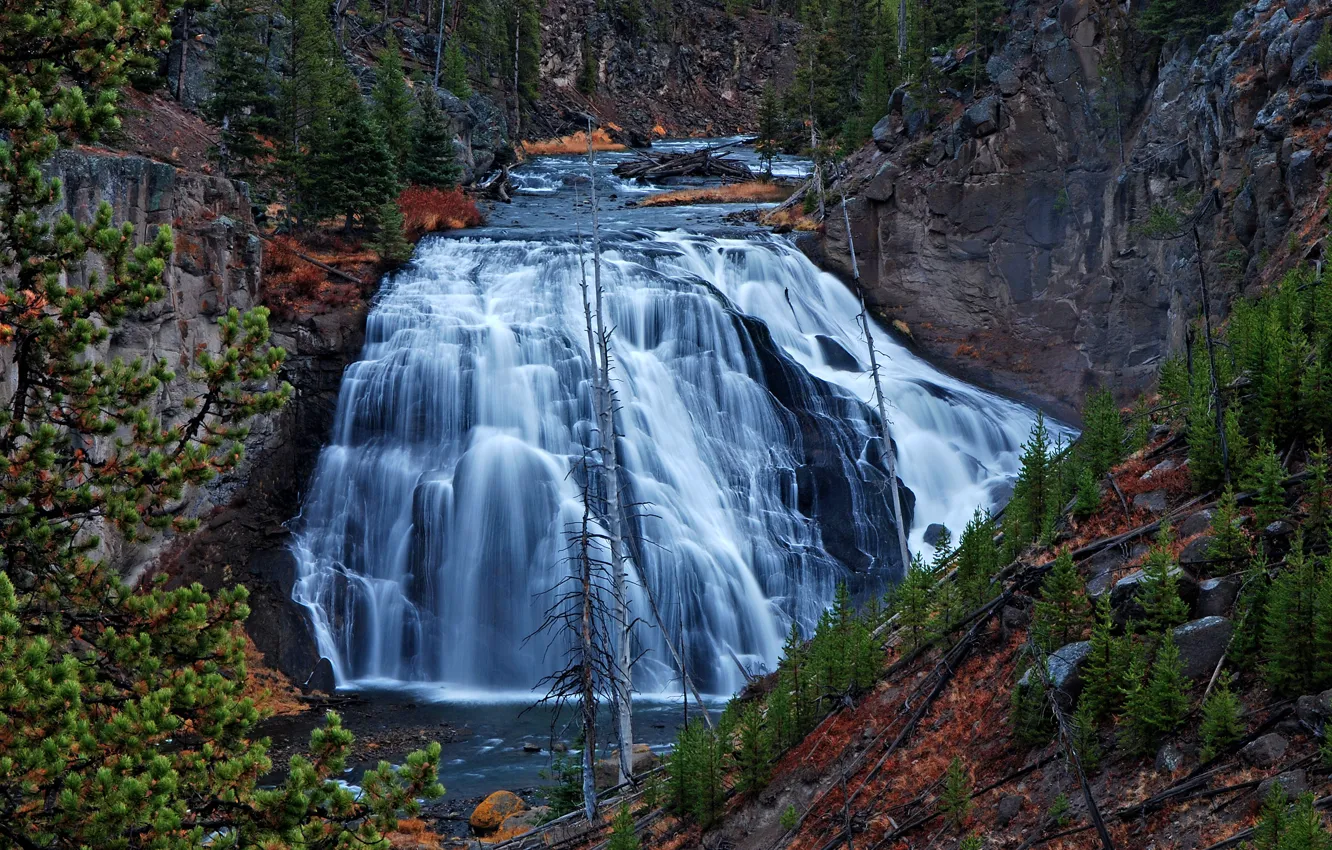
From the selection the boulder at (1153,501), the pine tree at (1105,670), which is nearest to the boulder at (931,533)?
the boulder at (1153,501)

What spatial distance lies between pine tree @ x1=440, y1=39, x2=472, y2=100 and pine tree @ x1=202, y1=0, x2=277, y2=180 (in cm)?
1495

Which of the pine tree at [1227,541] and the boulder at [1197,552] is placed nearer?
the pine tree at [1227,541]

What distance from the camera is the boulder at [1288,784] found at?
638 centimetres

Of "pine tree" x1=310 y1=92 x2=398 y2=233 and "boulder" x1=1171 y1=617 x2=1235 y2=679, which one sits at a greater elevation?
"pine tree" x1=310 y1=92 x2=398 y2=233

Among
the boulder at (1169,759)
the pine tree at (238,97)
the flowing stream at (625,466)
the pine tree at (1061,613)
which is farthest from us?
the pine tree at (238,97)

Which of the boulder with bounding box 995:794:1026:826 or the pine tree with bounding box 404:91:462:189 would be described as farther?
the pine tree with bounding box 404:91:462:189

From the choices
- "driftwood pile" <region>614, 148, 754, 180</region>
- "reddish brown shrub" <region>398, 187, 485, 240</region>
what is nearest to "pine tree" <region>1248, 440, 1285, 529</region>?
"reddish brown shrub" <region>398, 187, 485, 240</region>

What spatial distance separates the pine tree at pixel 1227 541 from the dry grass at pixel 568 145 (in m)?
55.2

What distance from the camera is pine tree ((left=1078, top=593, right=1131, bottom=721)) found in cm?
777

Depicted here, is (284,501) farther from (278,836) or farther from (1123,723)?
(1123,723)

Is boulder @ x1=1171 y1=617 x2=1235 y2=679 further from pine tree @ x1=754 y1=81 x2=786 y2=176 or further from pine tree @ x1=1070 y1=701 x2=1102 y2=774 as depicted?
pine tree @ x1=754 y1=81 x2=786 y2=176

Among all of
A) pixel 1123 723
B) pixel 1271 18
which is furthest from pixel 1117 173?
pixel 1123 723

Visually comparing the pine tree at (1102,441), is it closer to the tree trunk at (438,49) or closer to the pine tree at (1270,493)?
the pine tree at (1270,493)

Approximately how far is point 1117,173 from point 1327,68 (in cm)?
1067
